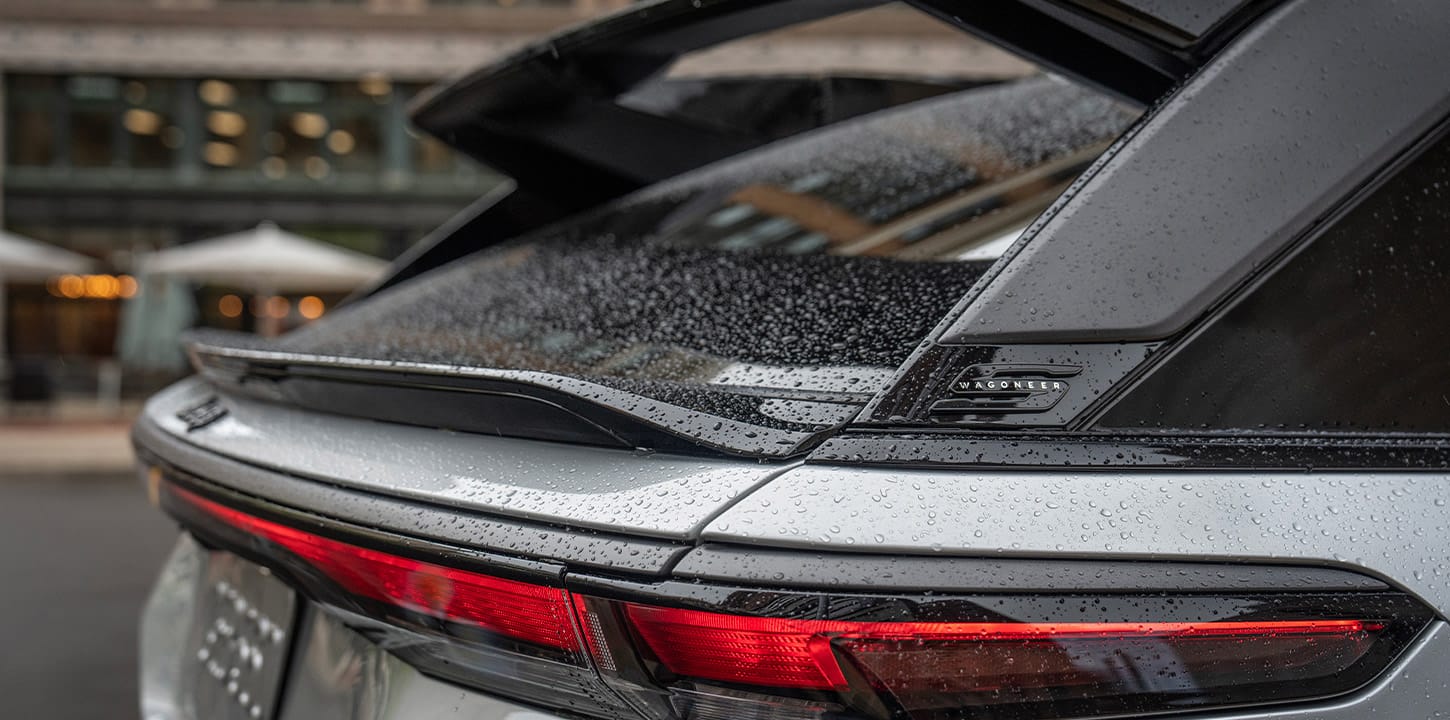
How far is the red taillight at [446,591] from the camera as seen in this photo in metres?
0.86

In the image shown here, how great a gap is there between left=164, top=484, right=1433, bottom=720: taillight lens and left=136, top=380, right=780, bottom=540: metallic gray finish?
0.21 ft

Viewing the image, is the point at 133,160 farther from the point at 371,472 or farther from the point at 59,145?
the point at 371,472

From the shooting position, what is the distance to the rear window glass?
1090 mm

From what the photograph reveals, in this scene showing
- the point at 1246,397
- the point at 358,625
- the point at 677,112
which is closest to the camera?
the point at 1246,397

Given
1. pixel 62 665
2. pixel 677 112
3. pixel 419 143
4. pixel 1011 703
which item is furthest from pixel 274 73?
pixel 1011 703

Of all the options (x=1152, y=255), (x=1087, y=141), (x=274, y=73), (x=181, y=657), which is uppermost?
(x=274, y=73)

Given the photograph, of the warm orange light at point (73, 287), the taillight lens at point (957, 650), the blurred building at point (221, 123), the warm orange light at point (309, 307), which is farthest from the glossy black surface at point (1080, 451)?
the warm orange light at point (73, 287)

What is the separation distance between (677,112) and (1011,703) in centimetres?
131

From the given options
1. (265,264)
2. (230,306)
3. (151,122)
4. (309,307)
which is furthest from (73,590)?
(151,122)

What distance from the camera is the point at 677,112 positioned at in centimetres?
186

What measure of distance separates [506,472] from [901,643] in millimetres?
398

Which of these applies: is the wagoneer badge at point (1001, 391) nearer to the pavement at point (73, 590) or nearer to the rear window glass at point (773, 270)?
the rear window glass at point (773, 270)

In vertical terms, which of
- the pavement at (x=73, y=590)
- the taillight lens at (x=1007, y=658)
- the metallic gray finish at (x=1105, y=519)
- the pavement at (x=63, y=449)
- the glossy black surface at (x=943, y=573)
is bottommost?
the pavement at (x=73, y=590)

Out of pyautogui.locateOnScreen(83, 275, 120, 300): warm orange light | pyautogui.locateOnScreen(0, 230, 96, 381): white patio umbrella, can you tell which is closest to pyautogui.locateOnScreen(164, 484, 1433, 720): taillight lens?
pyautogui.locateOnScreen(0, 230, 96, 381): white patio umbrella
